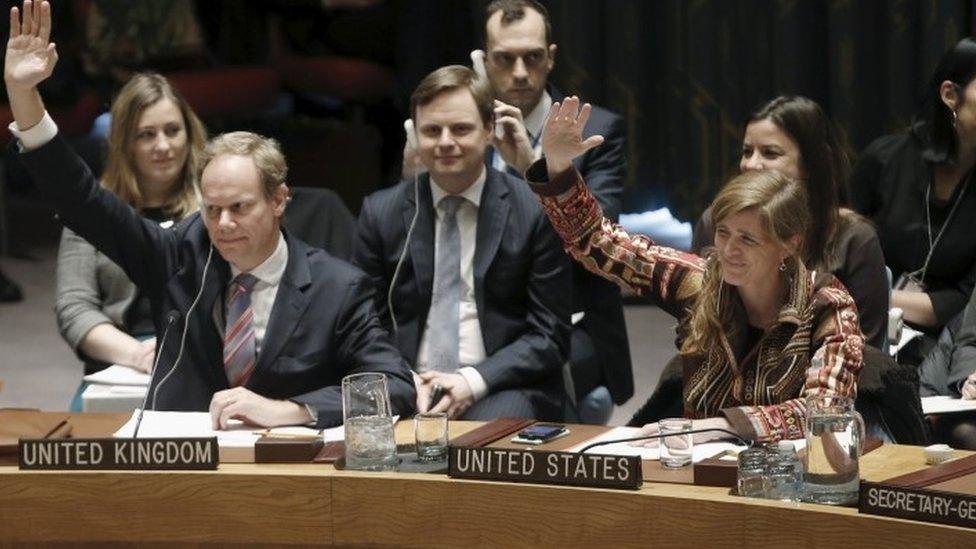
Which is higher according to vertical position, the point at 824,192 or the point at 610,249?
the point at 824,192

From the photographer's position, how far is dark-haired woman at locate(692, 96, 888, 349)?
3.91 metres

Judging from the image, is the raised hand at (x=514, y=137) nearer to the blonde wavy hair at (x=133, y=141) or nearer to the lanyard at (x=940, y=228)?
the blonde wavy hair at (x=133, y=141)

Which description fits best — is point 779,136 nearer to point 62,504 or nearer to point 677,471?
point 677,471

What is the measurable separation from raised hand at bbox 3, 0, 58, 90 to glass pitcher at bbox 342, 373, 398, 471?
96cm

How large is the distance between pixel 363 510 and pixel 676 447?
0.51 metres

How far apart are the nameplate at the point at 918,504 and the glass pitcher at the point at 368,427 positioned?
0.78m

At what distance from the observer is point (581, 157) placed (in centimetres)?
481

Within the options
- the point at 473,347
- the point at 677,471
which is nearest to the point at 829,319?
the point at 677,471

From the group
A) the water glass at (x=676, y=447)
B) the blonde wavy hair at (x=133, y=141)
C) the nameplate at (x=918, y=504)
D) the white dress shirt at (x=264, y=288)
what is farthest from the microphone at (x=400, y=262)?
the nameplate at (x=918, y=504)

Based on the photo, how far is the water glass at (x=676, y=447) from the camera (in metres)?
2.89

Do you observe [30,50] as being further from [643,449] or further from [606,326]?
[606,326]

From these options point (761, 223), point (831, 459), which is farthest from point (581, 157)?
point (831, 459)

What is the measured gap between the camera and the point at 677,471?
9.42 ft

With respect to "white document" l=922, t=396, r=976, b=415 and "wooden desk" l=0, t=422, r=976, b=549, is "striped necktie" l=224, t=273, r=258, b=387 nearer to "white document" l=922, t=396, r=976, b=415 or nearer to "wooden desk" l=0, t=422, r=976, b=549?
"wooden desk" l=0, t=422, r=976, b=549
